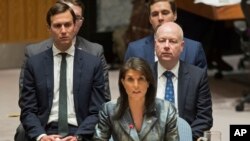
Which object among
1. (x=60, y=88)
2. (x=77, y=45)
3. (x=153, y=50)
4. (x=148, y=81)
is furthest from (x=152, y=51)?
(x=148, y=81)

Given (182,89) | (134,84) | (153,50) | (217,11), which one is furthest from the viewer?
(217,11)

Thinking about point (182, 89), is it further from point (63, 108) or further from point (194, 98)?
point (63, 108)

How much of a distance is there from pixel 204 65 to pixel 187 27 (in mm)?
3285

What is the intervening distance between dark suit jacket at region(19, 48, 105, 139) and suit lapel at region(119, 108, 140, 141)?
1.81ft

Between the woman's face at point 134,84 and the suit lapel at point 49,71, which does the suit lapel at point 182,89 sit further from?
the suit lapel at point 49,71

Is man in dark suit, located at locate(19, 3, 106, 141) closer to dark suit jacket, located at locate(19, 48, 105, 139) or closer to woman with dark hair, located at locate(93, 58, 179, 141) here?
dark suit jacket, located at locate(19, 48, 105, 139)

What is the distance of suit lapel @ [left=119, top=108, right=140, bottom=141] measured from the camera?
3.48 meters

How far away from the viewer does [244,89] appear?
25.3 ft

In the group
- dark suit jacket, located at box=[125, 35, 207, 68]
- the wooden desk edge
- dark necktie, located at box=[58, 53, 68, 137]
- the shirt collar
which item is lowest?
dark necktie, located at box=[58, 53, 68, 137]

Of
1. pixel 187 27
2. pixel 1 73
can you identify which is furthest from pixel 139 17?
pixel 1 73

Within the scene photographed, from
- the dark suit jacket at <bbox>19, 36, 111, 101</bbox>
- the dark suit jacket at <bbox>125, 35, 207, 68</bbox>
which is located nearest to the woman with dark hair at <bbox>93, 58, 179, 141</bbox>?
the dark suit jacket at <bbox>19, 36, 111, 101</bbox>

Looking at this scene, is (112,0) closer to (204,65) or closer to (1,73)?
(1,73)

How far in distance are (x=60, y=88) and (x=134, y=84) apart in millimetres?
739

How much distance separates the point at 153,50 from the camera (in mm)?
4430
